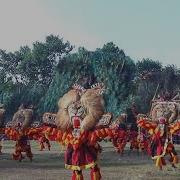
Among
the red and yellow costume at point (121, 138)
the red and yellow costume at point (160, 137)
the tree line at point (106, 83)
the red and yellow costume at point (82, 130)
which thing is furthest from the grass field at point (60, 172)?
the tree line at point (106, 83)

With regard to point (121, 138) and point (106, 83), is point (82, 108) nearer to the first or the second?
point (121, 138)

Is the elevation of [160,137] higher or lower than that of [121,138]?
lower

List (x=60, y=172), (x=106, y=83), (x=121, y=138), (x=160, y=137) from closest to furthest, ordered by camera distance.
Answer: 1. (x=160, y=137)
2. (x=60, y=172)
3. (x=121, y=138)
4. (x=106, y=83)

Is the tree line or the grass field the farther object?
the tree line

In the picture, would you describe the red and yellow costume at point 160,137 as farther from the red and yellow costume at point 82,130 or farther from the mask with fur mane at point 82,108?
the mask with fur mane at point 82,108

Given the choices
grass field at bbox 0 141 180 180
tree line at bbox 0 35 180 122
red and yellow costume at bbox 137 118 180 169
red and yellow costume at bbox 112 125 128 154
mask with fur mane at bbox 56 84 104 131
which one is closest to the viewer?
mask with fur mane at bbox 56 84 104 131

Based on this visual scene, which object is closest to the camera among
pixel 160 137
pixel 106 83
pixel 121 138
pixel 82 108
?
pixel 82 108

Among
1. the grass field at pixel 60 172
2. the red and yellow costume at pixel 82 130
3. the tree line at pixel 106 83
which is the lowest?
the grass field at pixel 60 172

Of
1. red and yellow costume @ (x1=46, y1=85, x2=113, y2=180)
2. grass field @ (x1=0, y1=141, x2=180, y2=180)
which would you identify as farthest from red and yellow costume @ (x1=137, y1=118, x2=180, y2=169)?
red and yellow costume @ (x1=46, y1=85, x2=113, y2=180)

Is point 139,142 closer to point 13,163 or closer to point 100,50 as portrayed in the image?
point 13,163

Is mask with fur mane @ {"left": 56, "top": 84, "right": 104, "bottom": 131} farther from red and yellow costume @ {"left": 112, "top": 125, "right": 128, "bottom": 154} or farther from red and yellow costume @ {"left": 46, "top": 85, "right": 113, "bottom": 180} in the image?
red and yellow costume @ {"left": 112, "top": 125, "right": 128, "bottom": 154}

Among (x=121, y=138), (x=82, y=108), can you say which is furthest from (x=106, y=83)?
(x=82, y=108)

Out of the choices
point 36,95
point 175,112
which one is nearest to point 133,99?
point 36,95

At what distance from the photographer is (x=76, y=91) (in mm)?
12539
